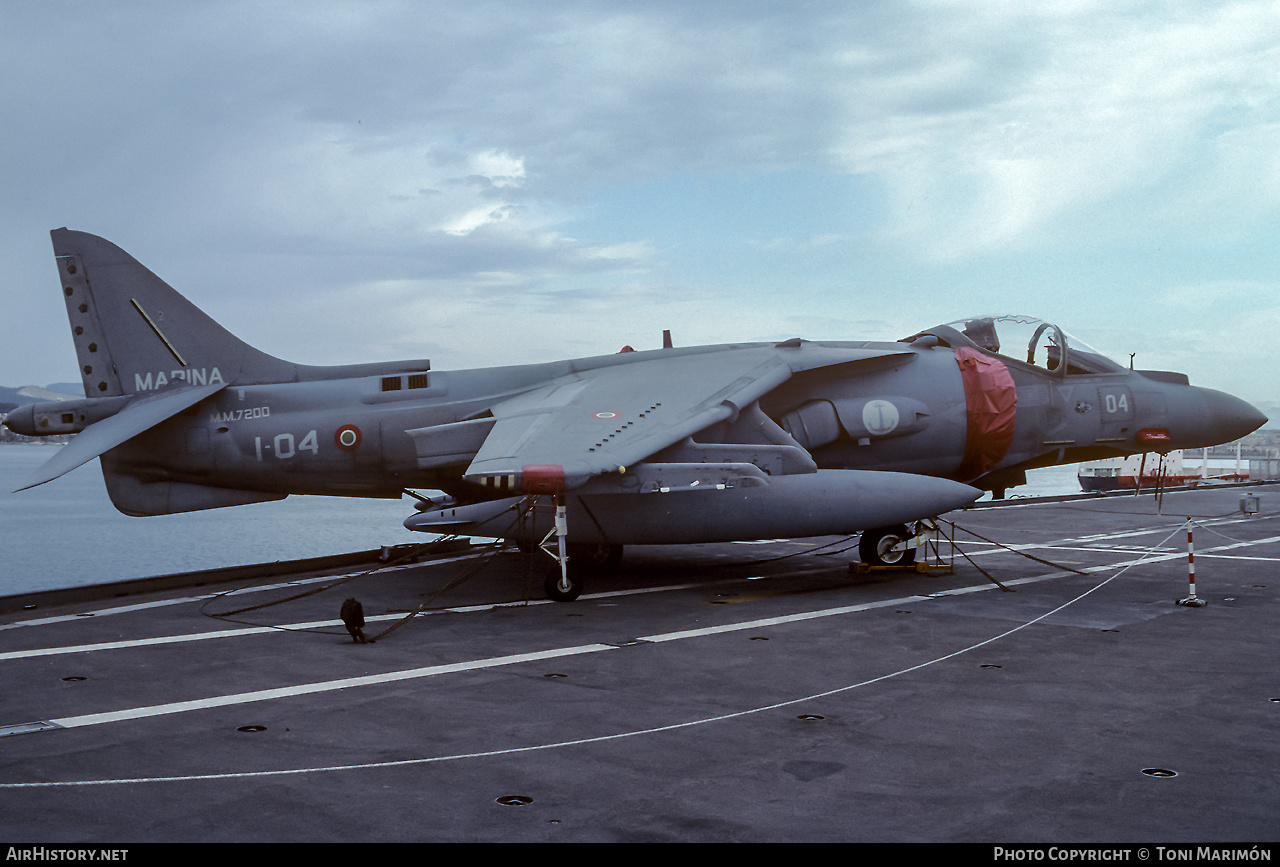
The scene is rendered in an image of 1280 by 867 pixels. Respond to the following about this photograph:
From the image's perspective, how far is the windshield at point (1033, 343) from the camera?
14875 mm

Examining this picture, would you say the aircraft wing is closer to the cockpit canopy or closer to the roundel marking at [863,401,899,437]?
the roundel marking at [863,401,899,437]

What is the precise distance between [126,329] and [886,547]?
1167 centimetres

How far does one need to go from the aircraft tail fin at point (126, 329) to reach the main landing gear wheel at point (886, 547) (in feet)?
30.4

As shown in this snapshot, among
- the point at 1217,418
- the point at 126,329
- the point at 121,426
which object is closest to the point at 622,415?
the point at 121,426

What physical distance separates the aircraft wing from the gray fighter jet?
0.06m

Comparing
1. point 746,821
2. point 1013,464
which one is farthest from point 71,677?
point 1013,464

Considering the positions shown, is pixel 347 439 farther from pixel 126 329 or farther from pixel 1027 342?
pixel 1027 342

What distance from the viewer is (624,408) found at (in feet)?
40.2

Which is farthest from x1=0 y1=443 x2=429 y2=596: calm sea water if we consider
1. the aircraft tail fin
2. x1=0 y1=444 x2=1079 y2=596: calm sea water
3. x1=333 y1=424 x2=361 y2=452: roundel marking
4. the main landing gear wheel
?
the main landing gear wheel

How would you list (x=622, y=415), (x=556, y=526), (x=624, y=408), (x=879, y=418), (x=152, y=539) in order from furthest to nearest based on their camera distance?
(x=152, y=539) < (x=879, y=418) < (x=624, y=408) < (x=622, y=415) < (x=556, y=526)

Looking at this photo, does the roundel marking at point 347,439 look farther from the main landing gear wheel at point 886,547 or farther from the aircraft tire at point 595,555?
the main landing gear wheel at point 886,547

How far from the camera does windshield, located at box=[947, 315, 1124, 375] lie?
586 inches

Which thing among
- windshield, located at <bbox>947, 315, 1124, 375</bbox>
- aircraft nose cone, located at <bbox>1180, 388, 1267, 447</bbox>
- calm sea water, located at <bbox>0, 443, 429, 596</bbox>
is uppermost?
windshield, located at <bbox>947, 315, 1124, 375</bbox>
